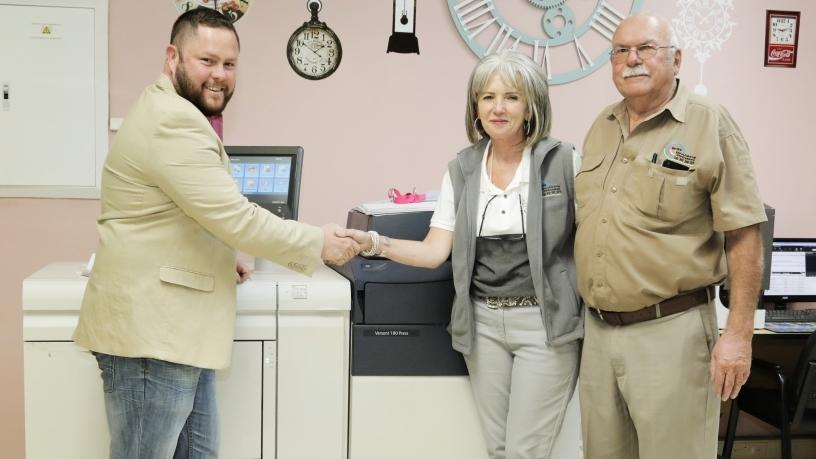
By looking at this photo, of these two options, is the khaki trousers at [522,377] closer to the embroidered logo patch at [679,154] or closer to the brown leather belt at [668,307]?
the brown leather belt at [668,307]

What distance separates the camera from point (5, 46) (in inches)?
114

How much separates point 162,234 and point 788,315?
8.89 ft

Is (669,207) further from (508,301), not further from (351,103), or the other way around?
(351,103)

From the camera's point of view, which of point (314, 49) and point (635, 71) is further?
point (314, 49)

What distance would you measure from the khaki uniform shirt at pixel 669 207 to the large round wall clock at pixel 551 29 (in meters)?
1.35

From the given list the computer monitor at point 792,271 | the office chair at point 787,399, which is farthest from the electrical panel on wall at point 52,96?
the computer monitor at point 792,271

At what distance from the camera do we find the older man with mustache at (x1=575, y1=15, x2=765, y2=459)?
1809 mm

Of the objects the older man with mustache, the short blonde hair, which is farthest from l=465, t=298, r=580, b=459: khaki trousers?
the short blonde hair

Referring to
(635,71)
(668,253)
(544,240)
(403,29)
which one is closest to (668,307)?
(668,253)

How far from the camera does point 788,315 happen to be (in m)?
3.29

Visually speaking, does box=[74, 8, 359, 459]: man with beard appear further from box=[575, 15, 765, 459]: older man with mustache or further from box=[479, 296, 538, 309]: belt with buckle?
box=[575, 15, 765, 459]: older man with mustache

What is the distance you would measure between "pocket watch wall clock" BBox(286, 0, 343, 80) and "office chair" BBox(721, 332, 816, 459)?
2.05 m

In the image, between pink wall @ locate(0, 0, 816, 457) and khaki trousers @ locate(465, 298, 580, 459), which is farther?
pink wall @ locate(0, 0, 816, 457)

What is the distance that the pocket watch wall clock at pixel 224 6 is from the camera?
2949 millimetres
